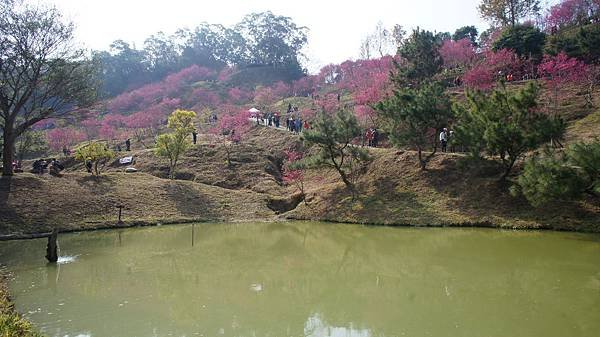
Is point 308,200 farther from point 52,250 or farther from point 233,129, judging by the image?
point 233,129

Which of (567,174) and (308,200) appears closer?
(567,174)

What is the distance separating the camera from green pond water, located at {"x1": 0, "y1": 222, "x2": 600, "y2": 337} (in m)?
9.44

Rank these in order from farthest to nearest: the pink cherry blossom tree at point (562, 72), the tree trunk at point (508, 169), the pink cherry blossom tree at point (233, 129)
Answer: the pink cherry blossom tree at point (233, 129) → the pink cherry blossom tree at point (562, 72) → the tree trunk at point (508, 169)

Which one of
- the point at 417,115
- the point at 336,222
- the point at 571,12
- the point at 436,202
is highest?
the point at 571,12

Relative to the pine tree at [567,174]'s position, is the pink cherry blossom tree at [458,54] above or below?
above

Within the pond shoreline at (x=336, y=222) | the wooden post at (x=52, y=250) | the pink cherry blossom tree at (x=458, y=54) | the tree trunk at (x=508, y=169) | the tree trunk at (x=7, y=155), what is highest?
the pink cherry blossom tree at (x=458, y=54)

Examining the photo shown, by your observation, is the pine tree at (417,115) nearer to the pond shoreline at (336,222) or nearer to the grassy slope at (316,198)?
the grassy slope at (316,198)

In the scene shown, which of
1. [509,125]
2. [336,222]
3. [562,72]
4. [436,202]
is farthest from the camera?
[562,72]

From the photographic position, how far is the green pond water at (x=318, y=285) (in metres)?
9.44

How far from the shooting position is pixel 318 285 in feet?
41.9

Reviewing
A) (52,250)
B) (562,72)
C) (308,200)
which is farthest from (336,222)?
(562,72)

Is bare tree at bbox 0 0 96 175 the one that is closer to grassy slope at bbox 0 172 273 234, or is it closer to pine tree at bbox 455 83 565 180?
grassy slope at bbox 0 172 273 234

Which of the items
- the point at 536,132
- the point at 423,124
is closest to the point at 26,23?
the point at 423,124

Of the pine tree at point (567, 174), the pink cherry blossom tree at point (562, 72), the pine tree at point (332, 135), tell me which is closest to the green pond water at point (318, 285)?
the pine tree at point (567, 174)
